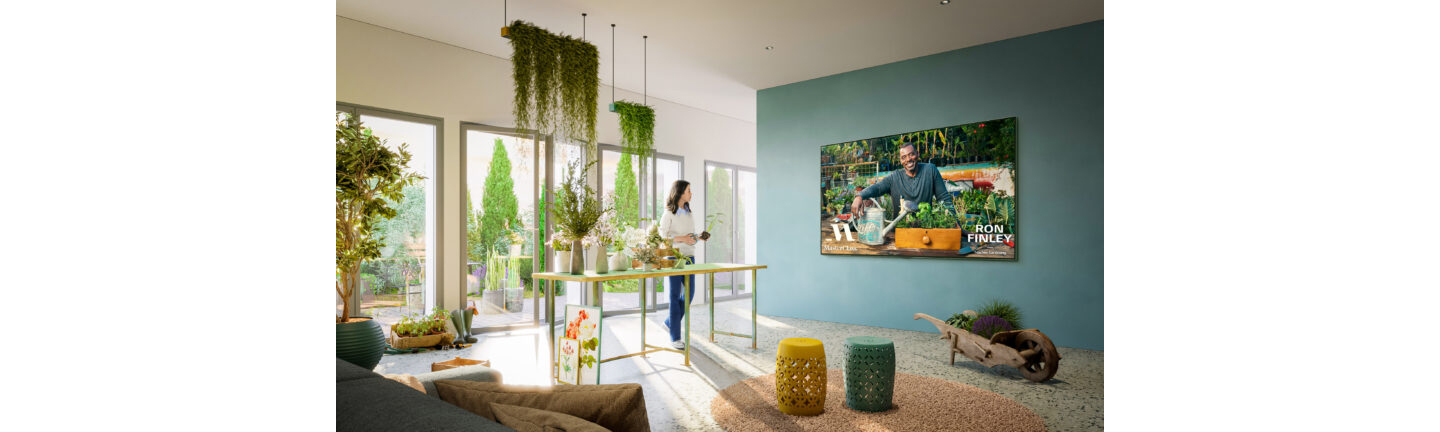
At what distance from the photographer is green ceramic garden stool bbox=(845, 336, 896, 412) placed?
2807mm

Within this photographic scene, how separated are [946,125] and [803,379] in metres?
3.19

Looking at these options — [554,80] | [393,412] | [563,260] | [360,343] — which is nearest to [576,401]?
[393,412]

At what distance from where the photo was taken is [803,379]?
2.76 m

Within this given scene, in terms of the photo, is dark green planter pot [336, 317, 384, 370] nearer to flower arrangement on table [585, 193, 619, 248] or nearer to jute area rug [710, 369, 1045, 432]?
flower arrangement on table [585, 193, 619, 248]

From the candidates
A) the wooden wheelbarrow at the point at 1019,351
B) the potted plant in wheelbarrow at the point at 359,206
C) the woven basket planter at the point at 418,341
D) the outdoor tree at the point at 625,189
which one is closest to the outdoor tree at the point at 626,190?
the outdoor tree at the point at 625,189

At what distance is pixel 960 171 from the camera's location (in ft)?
16.4

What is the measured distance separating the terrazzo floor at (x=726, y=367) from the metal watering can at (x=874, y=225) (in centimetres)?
81

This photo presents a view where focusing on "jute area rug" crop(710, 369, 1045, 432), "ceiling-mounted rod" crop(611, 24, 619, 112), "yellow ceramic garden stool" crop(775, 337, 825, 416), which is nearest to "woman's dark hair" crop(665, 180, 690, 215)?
"ceiling-mounted rod" crop(611, 24, 619, 112)

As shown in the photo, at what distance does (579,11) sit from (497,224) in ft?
6.76

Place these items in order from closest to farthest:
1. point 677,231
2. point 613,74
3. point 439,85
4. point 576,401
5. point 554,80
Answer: point 576,401
point 554,80
point 677,231
point 439,85
point 613,74

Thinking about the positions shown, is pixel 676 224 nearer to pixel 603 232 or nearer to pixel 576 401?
pixel 603 232

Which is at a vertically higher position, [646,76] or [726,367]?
[646,76]
